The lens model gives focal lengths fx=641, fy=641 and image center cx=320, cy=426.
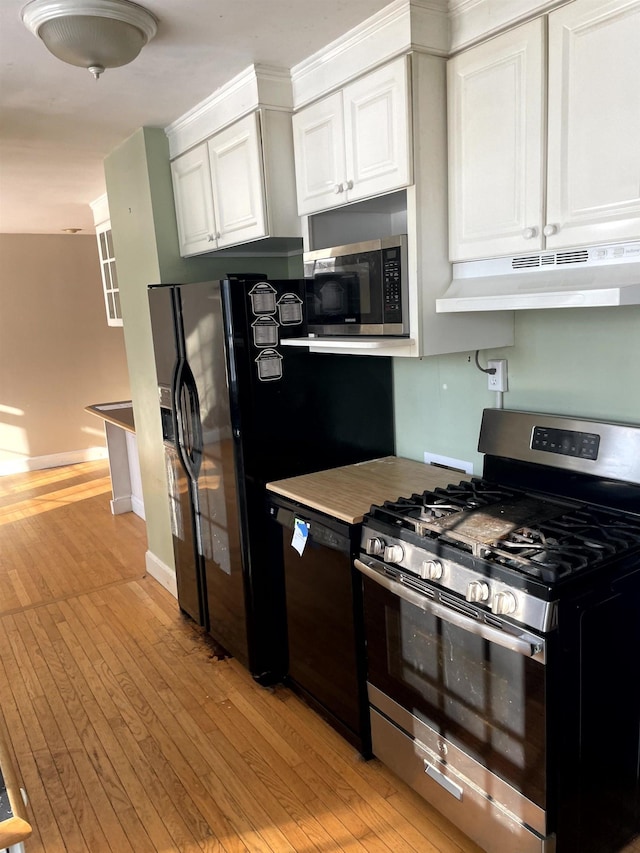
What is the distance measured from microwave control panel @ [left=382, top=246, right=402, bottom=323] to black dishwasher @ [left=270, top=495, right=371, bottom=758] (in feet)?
2.32

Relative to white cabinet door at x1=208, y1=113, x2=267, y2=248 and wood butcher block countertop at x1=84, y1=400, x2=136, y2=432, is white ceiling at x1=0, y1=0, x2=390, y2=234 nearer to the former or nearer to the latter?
white cabinet door at x1=208, y1=113, x2=267, y2=248

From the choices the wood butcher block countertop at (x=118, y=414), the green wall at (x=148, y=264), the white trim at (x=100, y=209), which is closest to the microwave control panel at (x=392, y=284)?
the green wall at (x=148, y=264)

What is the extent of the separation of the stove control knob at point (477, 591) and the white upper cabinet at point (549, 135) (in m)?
0.92

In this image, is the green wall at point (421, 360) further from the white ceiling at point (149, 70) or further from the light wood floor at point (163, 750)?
the light wood floor at point (163, 750)

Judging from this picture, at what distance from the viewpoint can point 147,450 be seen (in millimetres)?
3773

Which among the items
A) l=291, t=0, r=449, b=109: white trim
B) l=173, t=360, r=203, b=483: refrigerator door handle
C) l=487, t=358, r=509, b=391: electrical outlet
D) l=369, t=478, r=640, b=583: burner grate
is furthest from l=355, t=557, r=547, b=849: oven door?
l=291, t=0, r=449, b=109: white trim

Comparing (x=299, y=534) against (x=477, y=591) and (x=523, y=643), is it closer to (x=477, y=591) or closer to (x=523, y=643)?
(x=477, y=591)

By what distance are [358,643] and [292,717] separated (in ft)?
1.97

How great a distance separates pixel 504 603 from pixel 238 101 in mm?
2168

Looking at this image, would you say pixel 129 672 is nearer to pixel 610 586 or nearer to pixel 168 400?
pixel 168 400

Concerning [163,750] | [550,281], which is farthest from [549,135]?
[163,750]

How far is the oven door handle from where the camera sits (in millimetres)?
1498

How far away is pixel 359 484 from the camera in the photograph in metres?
2.45

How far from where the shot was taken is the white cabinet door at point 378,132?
1982 millimetres
